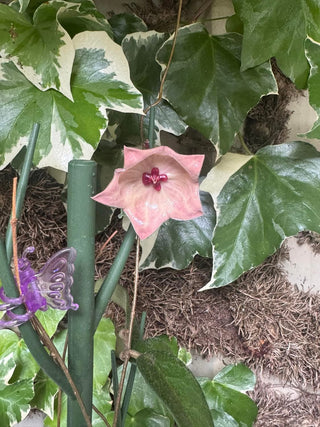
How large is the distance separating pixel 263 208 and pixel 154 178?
11.5 inches

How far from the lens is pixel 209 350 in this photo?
72 centimetres

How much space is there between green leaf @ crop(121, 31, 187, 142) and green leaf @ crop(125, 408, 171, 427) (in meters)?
0.35

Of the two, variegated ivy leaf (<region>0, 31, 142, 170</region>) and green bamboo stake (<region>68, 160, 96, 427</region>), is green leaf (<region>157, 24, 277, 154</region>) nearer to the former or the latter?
variegated ivy leaf (<region>0, 31, 142, 170</region>)

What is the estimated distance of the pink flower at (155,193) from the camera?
0.36 m

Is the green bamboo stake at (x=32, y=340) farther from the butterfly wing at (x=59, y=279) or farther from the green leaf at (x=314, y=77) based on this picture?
the green leaf at (x=314, y=77)

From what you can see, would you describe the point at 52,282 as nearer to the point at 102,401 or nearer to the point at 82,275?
the point at 82,275

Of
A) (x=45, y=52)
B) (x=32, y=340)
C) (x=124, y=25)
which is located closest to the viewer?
(x=32, y=340)

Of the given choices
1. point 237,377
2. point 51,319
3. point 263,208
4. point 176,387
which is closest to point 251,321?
point 237,377

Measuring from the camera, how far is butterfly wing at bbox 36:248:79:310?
320mm

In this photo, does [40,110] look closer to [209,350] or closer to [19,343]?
[19,343]

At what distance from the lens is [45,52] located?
0.55 meters

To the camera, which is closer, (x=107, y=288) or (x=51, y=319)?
(x=107, y=288)

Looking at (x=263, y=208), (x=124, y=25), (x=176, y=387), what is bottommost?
(x=263, y=208)

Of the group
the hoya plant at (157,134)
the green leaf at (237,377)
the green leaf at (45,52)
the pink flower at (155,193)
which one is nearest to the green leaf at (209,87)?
the hoya plant at (157,134)
